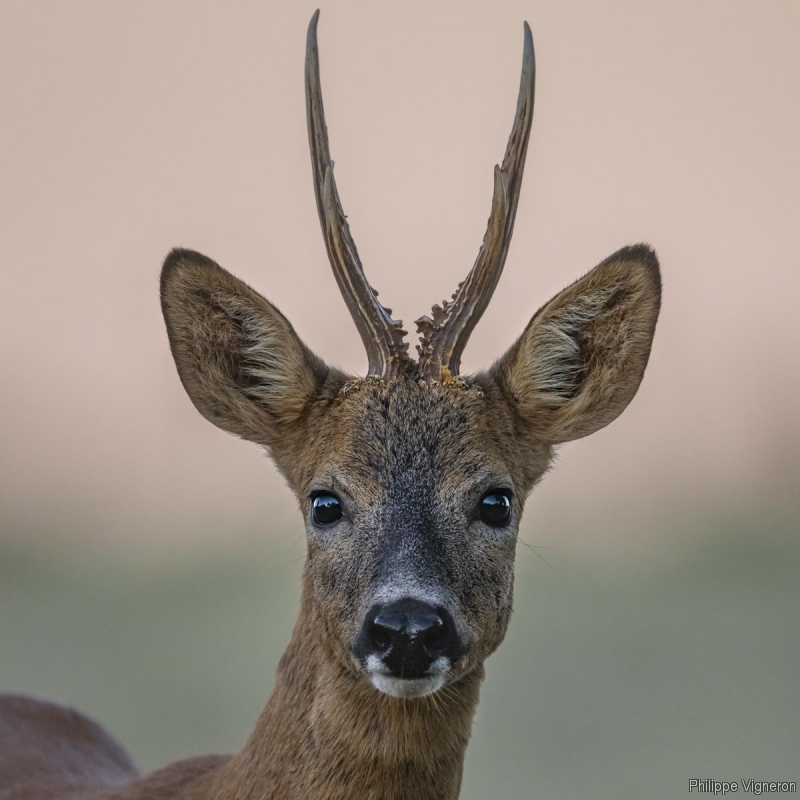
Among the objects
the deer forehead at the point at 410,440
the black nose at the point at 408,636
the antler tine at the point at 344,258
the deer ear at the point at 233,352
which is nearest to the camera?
the black nose at the point at 408,636

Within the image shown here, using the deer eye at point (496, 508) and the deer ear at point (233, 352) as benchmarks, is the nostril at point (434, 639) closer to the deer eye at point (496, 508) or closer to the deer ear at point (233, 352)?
the deer eye at point (496, 508)

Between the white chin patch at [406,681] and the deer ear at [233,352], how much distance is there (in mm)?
1238

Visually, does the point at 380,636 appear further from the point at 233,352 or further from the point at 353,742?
the point at 233,352

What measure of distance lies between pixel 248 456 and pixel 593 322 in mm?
9841

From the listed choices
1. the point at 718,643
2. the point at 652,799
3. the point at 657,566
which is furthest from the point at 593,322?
the point at 657,566

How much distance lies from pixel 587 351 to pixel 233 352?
136 centimetres

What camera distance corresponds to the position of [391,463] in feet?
16.2

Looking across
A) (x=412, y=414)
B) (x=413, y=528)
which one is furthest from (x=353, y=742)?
(x=412, y=414)

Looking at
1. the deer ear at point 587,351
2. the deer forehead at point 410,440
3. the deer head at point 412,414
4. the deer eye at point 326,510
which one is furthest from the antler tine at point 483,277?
the deer eye at point 326,510

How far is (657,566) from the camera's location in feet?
53.8

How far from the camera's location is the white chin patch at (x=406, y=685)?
14.6ft

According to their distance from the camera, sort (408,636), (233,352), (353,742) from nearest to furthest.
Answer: (408,636) < (353,742) < (233,352)

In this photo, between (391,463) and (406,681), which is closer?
(406,681)

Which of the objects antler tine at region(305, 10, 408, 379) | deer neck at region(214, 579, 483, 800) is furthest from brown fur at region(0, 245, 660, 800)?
antler tine at region(305, 10, 408, 379)
